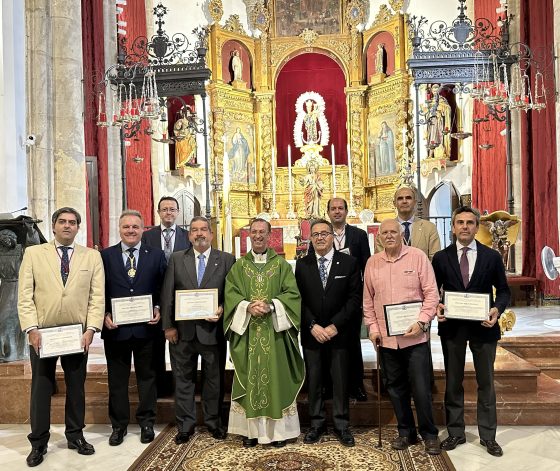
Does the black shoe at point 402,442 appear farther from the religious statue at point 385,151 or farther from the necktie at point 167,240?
the religious statue at point 385,151

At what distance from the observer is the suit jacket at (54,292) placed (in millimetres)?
3902

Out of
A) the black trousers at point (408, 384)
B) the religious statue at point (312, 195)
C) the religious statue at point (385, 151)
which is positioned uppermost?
the religious statue at point (385, 151)

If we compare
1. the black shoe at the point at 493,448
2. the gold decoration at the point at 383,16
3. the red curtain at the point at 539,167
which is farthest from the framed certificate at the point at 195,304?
the gold decoration at the point at 383,16

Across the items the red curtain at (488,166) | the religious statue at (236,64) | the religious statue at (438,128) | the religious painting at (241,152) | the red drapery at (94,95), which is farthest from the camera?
the religious statue at (236,64)

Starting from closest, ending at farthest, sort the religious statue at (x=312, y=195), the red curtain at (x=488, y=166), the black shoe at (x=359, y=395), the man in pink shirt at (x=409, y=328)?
the man in pink shirt at (x=409, y=328) → the black shoe at (x=359, y=395) → the red curtain at (x=488, y=166) → the religious statue at (x=312, y=195)

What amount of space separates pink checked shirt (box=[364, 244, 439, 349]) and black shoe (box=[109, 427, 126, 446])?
6.11 ft

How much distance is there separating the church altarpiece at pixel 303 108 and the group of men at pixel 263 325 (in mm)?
8411

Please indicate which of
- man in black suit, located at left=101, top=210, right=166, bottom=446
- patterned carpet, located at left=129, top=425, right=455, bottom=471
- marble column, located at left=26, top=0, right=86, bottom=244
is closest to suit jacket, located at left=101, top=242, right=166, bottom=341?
man in black suit, located at left=101, top=210, right=166, bottom=446

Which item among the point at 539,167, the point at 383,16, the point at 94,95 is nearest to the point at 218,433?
the point at 539,167

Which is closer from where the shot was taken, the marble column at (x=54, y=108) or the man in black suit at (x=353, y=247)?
the man in black suit at (x=353, y=247)

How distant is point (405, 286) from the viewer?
153 inches

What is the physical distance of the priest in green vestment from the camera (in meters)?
4.07

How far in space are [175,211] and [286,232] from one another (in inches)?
291

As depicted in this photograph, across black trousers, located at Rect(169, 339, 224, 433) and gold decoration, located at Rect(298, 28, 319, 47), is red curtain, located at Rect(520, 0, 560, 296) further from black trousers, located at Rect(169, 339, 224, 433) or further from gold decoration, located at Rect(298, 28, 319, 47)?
black trousers, located at Rect(169, 339, 224, 433)
